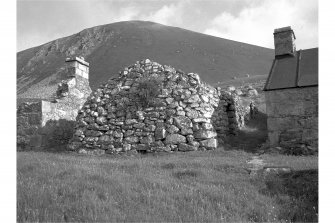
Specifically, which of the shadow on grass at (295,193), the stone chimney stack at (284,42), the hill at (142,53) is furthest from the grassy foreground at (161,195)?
the hill at (142,53)

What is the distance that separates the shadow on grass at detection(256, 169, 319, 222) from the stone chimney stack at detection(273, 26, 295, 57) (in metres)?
7.46

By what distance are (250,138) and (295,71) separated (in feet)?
10.8

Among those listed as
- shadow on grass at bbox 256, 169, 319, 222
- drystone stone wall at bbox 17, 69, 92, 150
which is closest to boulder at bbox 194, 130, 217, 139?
shadow on grass at bbox 256, 169, 319, 222

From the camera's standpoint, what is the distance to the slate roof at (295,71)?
36.2 feet

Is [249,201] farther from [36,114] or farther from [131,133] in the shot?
[36,114]

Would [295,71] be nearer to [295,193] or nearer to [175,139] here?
[175,139]

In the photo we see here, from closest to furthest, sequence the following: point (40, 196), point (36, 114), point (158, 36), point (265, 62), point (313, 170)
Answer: point (40, 196) < point (313, 170) < point (36, 114) < point (265, 62) < point (158, 36)

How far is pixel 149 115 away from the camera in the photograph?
1162cm

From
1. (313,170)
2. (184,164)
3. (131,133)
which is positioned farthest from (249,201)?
(131,133)

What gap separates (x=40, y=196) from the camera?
500 cm

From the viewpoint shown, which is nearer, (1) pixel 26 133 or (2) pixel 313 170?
(2) pixel 313 170

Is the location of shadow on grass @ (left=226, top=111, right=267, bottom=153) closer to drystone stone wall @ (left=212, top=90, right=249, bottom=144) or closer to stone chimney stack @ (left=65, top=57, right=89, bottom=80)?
drystone stone wall @ (left=212, top=90, right=249, bottom=144)
